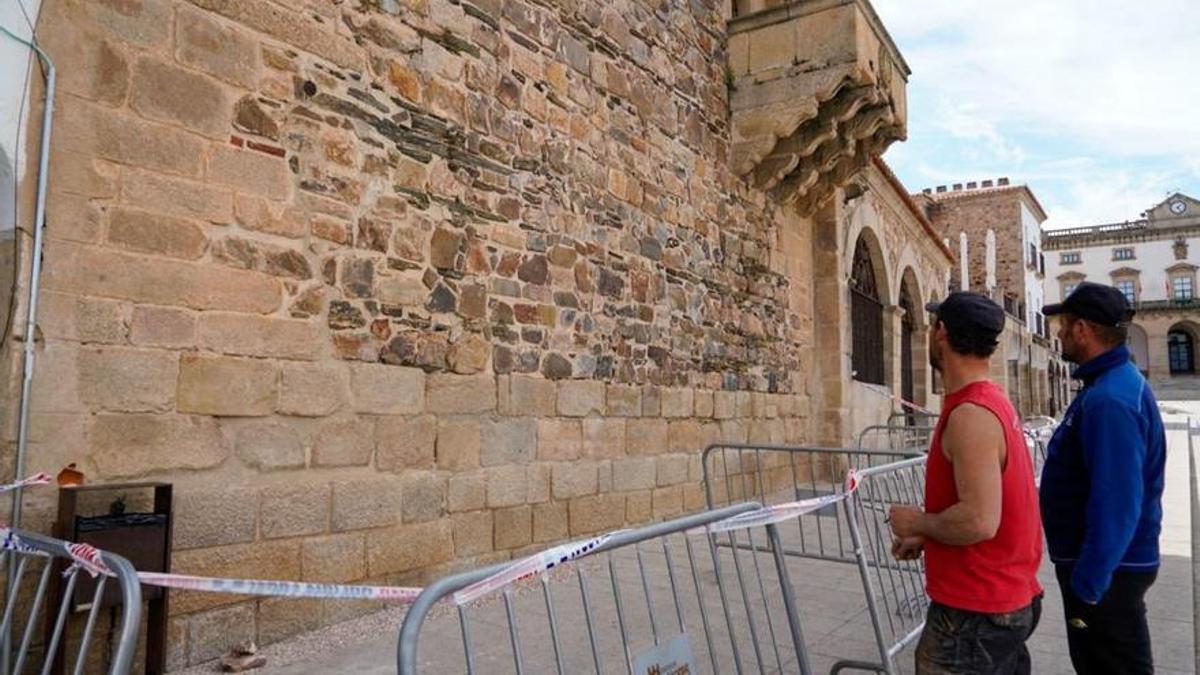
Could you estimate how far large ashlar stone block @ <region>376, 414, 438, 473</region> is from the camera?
438 cm

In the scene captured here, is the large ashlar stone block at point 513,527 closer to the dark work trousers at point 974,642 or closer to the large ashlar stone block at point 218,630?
the large ashlar stone block at point 218,630

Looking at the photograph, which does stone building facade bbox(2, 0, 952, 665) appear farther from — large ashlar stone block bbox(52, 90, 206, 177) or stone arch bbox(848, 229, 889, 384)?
stone arch bbox(848, 229, 889, 384)

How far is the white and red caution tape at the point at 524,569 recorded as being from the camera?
1.74m

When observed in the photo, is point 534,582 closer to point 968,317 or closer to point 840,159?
point 968,317

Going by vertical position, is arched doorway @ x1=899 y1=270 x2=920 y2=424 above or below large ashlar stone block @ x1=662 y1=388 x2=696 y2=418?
above

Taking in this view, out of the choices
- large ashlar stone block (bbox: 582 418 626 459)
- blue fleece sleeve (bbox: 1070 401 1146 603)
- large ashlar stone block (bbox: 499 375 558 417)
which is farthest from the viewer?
large ashlar stone block (bbox: 582 418 626 459)

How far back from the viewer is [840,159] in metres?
9.45

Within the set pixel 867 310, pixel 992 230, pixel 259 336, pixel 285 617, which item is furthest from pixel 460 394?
pixel 992 230

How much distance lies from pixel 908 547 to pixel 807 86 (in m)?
6.84

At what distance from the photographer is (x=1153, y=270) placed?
58.2 meters

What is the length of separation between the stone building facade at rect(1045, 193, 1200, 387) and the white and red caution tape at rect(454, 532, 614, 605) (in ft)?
210

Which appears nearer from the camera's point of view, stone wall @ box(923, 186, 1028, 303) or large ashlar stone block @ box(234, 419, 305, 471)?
large ashlar stone block @ box(234, 419, 305, 471)

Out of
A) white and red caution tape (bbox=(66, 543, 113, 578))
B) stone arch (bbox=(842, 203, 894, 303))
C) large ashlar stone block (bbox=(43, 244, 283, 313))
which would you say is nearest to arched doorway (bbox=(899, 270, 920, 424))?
stone arch (bbox=(842, 203, 894, 303))

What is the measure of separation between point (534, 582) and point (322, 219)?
2.68 meters
